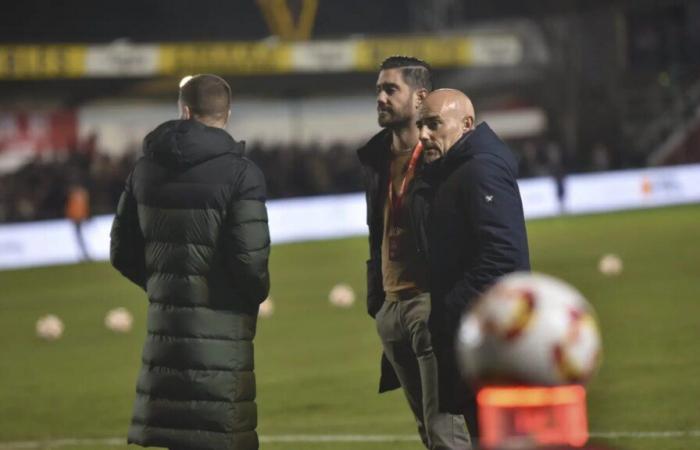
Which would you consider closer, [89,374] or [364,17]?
[89,374]

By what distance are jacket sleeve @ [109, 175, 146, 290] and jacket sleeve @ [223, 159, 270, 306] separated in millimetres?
478

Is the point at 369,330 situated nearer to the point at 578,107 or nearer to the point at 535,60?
the point at 578,107

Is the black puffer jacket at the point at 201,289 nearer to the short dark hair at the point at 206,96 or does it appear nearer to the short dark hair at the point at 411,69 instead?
the short dark hair at the point at 206,96

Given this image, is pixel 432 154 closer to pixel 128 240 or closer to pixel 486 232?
pixel 486 232

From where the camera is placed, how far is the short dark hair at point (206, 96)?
610cm

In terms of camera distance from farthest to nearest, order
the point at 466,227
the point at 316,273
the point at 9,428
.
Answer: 1. the point at 316,273
2. the point at 9,428
3. the point at 466,227

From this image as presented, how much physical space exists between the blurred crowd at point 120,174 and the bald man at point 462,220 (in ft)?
75.8

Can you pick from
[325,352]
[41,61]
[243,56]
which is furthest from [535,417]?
[243,56]

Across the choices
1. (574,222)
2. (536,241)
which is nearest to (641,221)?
(574,222)

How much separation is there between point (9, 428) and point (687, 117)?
39039mm

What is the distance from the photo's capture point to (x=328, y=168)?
118ft

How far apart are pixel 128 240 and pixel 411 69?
54.4 inches

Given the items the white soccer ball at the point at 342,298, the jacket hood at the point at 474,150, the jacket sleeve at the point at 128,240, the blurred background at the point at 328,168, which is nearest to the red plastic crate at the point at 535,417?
the jacket hood at the point at 474,150

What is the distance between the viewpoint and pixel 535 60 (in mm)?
52531
